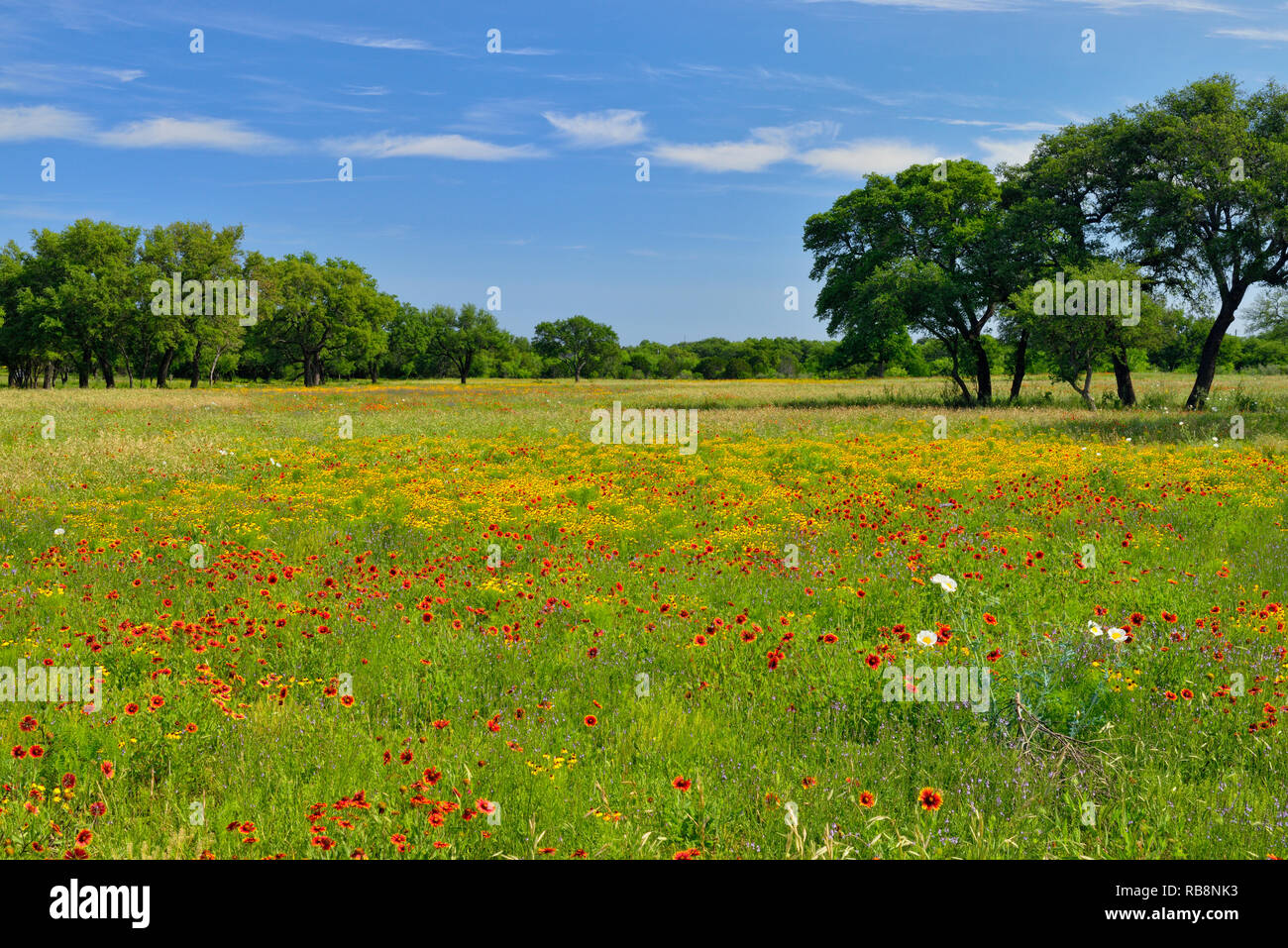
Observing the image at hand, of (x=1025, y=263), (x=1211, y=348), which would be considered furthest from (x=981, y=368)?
(x=1211, y=348)

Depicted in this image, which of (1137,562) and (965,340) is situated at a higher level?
(965,340)

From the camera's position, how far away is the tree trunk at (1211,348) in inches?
1086

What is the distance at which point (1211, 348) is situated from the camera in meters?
28.8

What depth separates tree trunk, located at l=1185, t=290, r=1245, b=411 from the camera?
2759 centimetres

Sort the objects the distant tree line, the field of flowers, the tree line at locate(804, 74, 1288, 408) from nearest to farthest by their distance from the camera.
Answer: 1. the field of flowers
2. the tree line at locate(804, 74, 1288, 408)
3. the distant tree line

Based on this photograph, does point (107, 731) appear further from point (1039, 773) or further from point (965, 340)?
point (965, 340)

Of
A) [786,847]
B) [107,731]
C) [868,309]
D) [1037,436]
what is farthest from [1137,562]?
[868,309]

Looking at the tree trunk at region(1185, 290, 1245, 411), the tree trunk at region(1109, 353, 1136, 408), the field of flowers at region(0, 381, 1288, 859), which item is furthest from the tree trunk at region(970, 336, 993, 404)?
the field of flowers at region(0, 381, 1288, 859)

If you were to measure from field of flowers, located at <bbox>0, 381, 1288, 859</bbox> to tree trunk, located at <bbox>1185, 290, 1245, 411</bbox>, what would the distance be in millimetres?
18418

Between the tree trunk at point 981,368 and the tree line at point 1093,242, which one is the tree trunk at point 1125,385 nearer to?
the tree line at point 1093,242

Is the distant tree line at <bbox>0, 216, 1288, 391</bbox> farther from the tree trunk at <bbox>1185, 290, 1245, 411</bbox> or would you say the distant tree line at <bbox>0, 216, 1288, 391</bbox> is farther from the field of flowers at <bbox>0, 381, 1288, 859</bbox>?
the field of flowers at <bbox>0, 381, 1288, 859</bbox>

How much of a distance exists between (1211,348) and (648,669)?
1286 inches

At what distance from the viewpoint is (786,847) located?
138 inches
